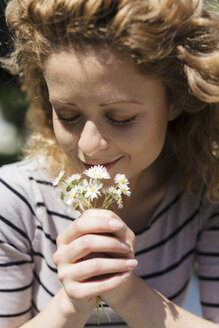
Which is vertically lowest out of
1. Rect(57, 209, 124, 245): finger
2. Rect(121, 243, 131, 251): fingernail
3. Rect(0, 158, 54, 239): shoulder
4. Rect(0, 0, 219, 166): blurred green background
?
Rect(0, 0, 219, 166): blurred green background

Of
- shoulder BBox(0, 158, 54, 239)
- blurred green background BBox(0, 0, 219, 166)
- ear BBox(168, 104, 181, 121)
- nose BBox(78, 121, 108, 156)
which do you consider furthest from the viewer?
blurred green background BBox(0, 0, 219, 166)

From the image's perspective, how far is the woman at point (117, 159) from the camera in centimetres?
153

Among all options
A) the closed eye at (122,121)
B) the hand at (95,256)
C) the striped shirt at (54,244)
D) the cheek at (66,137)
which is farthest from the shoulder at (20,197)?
the closed eye at (122,121)

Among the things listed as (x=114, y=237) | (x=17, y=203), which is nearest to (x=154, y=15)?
(x=114, y=237)

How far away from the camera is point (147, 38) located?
1548mm

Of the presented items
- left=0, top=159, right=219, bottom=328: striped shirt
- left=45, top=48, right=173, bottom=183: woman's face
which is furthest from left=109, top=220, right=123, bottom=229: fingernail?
left=0, top=159, right=219, bottom=328: striped shirt

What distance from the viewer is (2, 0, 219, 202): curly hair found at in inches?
60.2

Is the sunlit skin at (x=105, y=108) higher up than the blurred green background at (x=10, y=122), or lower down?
higher up

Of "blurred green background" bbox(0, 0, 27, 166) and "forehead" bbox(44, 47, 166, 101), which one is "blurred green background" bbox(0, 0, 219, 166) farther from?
"forehead" bbox(44, 47, 166, 101)

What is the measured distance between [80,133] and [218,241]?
0.87m

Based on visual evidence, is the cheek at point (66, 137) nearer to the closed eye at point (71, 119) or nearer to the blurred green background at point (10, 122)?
the closed eye at point (71, 119)

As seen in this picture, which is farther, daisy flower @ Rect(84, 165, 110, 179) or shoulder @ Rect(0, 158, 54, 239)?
shoulder @ Rect(0, 158, 54, 239)

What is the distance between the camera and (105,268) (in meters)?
1.46

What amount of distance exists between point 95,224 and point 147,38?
2.05 ft
